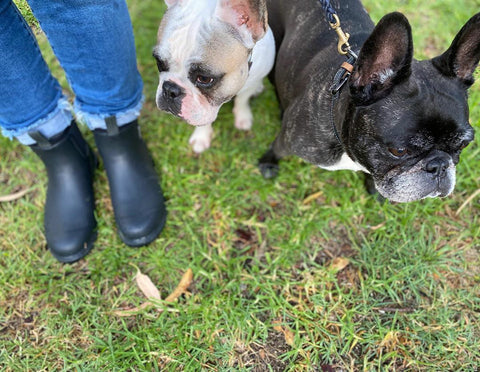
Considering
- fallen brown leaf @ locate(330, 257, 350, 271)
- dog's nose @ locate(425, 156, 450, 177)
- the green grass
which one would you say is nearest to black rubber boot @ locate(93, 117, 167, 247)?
the green grass

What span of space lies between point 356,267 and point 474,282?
72 cm

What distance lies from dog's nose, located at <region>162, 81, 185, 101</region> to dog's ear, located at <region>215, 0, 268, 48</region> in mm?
426

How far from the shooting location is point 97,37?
2.08 metres

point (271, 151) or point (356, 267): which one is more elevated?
point (271, 151)

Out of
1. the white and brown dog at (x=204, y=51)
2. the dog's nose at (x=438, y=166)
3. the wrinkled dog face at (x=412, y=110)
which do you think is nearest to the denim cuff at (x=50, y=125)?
the white and brown dog at (x=204, y=51)

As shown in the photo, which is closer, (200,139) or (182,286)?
(182,286)

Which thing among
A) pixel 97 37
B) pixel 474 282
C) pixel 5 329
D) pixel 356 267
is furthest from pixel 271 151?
pixel 5 329

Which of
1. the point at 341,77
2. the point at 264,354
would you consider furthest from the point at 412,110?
the point at 264,354

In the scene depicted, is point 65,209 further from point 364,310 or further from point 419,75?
point 419,75

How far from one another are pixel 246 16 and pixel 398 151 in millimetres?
1022

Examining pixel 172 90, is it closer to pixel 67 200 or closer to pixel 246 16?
pixel 246 16

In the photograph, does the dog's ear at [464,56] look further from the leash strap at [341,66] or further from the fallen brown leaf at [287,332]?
the fallen brown leaf at [287,332]

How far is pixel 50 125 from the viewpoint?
2.51 meters

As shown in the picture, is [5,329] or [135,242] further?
[135,242]
